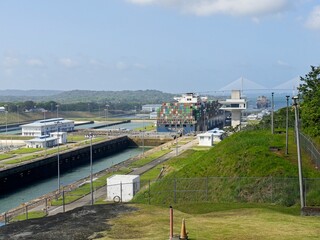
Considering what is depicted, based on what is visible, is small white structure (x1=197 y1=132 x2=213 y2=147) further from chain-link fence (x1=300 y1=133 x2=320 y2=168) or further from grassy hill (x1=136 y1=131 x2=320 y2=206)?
grassy hill (x1=136 y1=131 x2=320 y2=206)

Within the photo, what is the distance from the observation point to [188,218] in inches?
687

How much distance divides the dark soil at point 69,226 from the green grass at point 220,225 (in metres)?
0.52

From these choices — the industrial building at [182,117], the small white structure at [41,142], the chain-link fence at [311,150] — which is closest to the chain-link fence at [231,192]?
the chain-link fence at [311,150]

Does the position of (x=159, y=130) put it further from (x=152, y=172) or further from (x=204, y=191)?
Answer: (x=204, y=191)

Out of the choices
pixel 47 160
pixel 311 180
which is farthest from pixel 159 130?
pixel 311 180

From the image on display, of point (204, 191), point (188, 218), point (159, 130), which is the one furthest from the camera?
point (159, 130)

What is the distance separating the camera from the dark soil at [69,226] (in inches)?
601

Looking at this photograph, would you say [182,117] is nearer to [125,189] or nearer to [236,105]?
[236,105]

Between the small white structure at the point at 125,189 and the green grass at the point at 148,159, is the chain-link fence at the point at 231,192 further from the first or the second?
the green grass at the point at 148,159

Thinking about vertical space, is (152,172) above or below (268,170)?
below

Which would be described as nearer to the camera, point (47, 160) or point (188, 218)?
point (188, 218)

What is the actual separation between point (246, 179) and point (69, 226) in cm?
1272

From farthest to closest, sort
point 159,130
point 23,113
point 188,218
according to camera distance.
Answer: point 23,113, point 159,130, point 188,218

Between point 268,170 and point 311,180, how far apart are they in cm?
428
